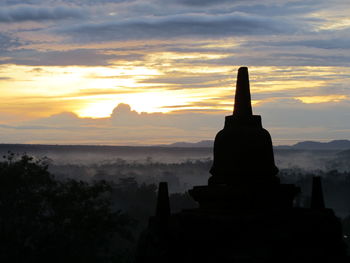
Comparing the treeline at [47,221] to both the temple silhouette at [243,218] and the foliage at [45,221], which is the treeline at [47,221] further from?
the temple silhouette at [243,218]

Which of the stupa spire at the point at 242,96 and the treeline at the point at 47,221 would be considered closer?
the stupa spire at the point at 242,96

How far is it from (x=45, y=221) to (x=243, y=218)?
74.1ft

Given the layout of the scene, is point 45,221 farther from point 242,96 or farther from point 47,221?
point 242,96

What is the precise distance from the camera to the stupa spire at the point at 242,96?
567 inches

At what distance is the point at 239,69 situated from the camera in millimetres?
14688

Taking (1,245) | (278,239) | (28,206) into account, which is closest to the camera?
(278,239)

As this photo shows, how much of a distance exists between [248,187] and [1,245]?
2157 centimetres

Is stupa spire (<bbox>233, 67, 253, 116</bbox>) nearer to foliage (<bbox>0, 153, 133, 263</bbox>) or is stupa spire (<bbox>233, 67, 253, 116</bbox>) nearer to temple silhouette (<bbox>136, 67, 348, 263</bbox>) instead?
temple silhouette (<bbox>136, 67, 348, 263</bbox>)

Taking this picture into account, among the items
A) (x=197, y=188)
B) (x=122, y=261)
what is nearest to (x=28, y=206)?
(x=122, y=261)

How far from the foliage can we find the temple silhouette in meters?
19.1

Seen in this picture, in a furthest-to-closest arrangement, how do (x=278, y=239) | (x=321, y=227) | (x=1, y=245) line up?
(x=1, y=245) → (x=321, y=227) → (x=278, y=239)

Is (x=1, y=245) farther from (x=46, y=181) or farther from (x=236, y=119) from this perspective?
(x=236, y=119)

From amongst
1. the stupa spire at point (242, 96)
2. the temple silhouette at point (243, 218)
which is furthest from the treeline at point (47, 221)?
the stupa spire at point (242, 96)

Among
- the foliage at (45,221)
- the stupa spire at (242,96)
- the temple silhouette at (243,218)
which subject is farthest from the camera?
the foliage at (45,221)
